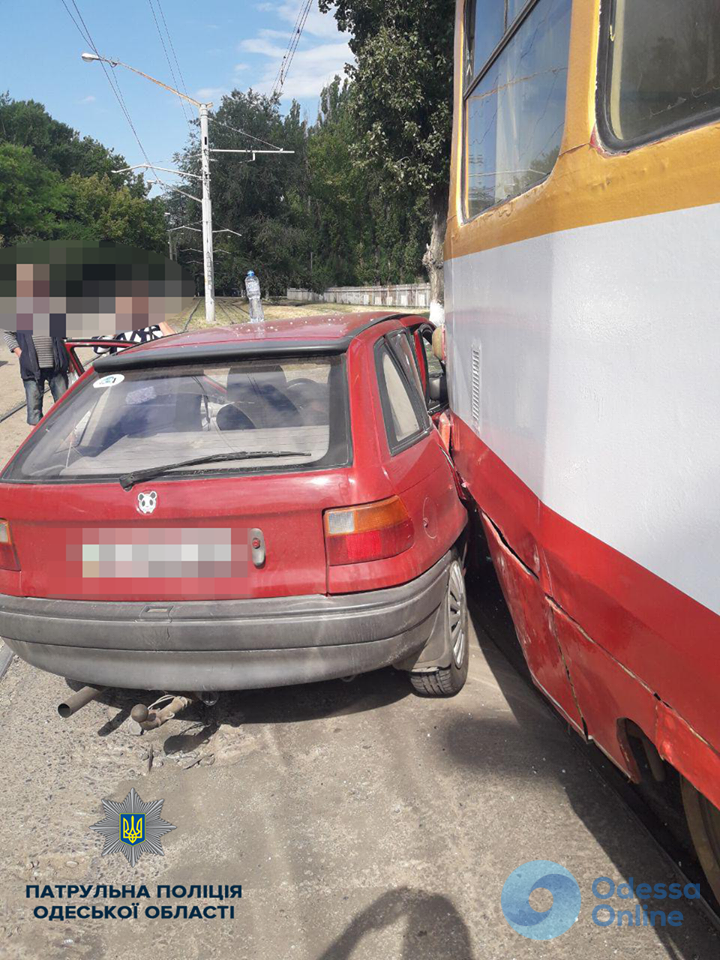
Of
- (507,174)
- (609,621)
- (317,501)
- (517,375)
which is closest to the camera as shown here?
(609,621)

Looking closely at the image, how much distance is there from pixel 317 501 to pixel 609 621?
1.23 meters

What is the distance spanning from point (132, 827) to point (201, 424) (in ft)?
4.98

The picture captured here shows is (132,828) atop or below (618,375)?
below

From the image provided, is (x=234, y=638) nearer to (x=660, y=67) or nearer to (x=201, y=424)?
(x=201, y=424)

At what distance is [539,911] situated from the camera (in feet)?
8.10

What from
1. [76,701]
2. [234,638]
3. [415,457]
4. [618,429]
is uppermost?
[618,429]

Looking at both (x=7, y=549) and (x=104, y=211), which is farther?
(x=104, y=211)

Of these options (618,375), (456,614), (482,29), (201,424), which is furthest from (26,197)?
(618,375)

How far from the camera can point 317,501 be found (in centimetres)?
297

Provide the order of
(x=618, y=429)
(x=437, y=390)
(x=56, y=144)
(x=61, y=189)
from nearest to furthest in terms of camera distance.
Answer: (x=618, y=429), (x=437, y=390), (x=61, y=189), (x=56, y=144)

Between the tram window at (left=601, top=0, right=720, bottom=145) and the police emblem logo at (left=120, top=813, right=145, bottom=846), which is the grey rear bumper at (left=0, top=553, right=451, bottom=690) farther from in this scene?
the tram window at (left=601, top=0, right=720, bottom=145)

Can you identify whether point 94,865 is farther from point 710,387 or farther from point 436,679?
point 710,387

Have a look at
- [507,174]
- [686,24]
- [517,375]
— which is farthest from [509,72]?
[686,24]

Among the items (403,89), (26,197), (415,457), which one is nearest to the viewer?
(415,457)
